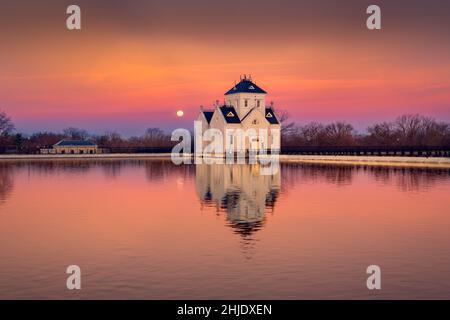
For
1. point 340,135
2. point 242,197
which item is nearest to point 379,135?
point 340,135

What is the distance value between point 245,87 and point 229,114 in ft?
20.9

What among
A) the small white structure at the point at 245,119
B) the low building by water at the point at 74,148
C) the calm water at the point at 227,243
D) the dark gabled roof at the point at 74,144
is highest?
the small white structure at the point at 245,119

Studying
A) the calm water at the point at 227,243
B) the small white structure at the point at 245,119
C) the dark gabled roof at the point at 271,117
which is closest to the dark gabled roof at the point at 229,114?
the small white structure at the point at 245,119

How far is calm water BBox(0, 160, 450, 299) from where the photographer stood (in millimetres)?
11875

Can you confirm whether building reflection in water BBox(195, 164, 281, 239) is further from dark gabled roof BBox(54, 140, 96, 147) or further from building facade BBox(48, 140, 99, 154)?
dark gabled roof BBox(54, 140, 96, 147)

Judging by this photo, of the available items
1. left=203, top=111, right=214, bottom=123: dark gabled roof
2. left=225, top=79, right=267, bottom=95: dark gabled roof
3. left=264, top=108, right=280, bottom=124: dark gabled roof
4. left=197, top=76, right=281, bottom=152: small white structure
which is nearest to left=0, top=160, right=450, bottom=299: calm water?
left=197, top=76, right=281, bottom=152: small white structure

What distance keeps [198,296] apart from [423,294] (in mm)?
4451

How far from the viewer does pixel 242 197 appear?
92.4 ft

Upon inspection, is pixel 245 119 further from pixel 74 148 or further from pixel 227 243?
pixel 227 243

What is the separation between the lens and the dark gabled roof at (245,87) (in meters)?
96.9

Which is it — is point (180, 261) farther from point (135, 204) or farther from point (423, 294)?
point (135, 204)

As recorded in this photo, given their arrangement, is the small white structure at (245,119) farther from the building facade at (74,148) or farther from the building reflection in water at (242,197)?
the building reflection in water at (242,197)

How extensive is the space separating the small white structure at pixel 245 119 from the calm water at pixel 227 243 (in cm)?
6209
